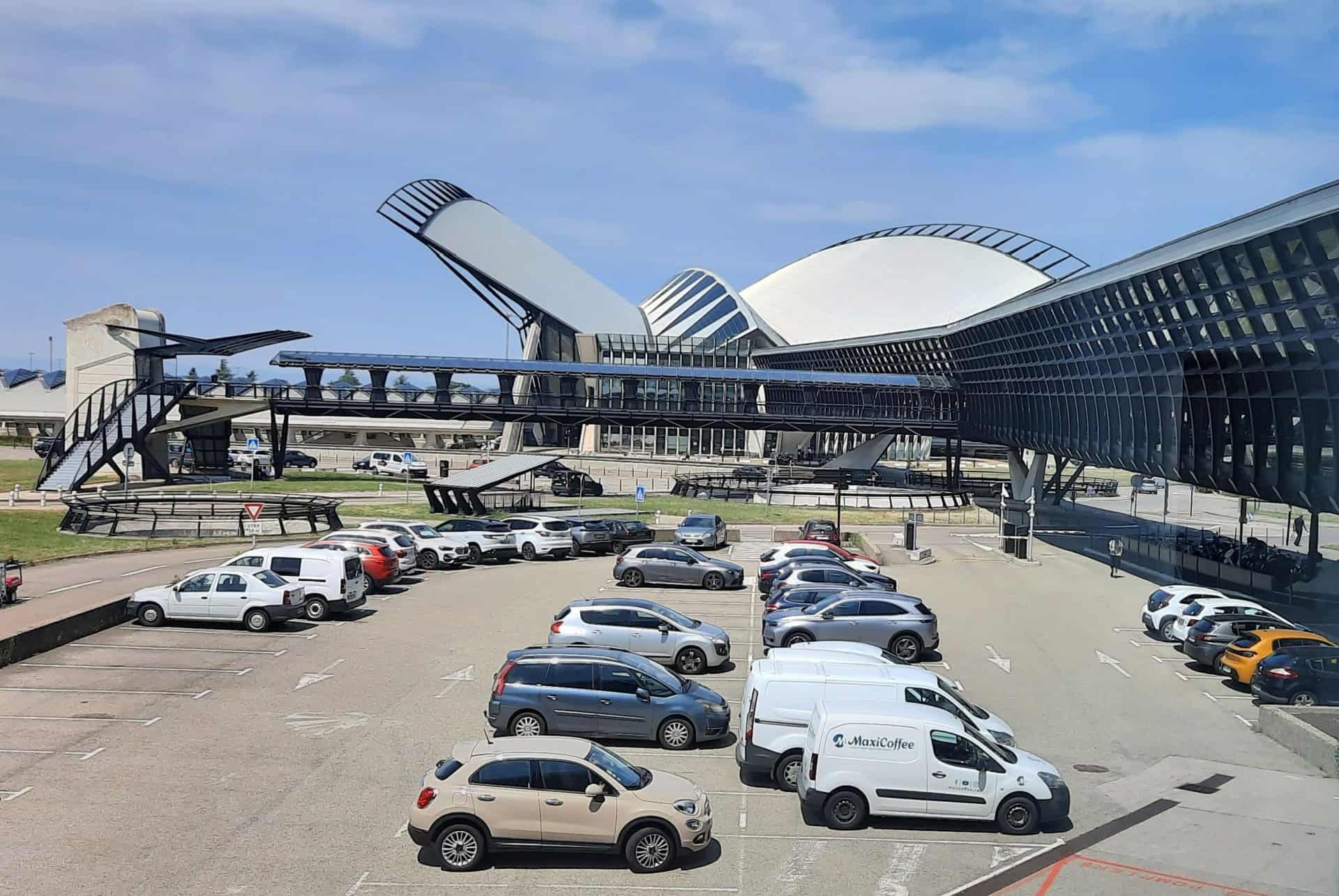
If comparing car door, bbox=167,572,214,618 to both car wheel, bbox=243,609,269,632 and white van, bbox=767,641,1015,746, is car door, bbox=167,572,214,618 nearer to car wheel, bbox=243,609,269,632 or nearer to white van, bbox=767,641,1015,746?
car wheel, bbox=243,609,269,632

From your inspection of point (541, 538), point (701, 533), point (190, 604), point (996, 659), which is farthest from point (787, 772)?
point (701, 533)

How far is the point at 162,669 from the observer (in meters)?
19.5

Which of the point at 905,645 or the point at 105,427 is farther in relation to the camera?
the point at 105,427

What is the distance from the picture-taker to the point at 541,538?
36500mm

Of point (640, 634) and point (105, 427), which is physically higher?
point (105, 427)

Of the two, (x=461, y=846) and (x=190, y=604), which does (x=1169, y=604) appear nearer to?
(x=461, y=846)

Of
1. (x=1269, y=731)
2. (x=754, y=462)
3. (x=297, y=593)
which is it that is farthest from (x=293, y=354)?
(x=1269, y=731)

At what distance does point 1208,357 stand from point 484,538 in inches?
877

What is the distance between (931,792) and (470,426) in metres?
102

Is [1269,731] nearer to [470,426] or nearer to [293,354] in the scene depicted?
[293,354]

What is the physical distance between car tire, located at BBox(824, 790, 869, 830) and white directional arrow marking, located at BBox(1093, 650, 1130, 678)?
11030mm

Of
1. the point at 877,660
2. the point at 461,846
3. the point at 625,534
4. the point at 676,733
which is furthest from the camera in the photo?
the point at 625,534

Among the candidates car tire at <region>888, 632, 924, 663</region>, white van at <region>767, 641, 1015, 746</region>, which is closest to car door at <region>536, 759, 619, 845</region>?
white van at <region>767, 641, 1015, 746</region>

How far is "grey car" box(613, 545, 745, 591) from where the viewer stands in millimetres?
30906
